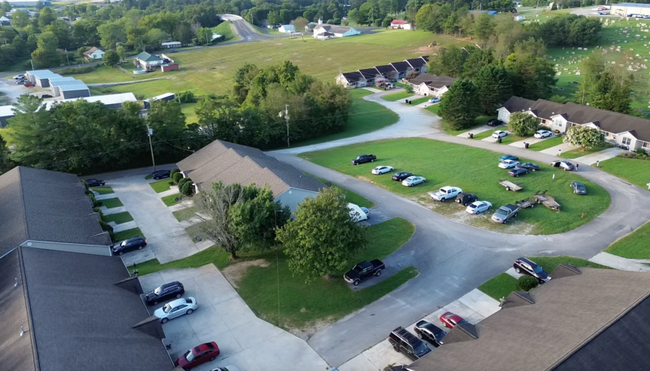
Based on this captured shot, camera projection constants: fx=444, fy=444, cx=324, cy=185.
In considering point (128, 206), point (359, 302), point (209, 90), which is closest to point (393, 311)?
point (359, 302)

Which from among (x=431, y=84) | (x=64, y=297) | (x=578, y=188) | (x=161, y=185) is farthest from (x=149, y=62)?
(x=578, y=188)

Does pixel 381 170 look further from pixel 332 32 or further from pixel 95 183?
pixel 332 32

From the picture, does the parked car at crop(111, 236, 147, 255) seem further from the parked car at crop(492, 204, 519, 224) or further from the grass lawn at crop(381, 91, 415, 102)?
the grass lawn at crop(381, 91, 415, 102)

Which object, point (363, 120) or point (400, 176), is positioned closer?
point (400, 176)


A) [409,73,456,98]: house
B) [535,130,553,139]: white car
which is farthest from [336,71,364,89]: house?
[535,130,553,139]: white car

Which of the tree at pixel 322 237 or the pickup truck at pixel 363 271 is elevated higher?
the tree at pixel 322 237

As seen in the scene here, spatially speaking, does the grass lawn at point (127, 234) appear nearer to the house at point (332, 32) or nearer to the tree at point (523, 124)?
the tree at point (523, 124)

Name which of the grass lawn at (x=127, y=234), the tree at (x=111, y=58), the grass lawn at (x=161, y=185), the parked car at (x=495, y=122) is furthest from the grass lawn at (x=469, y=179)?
the tree at (x=111, y=58)
